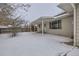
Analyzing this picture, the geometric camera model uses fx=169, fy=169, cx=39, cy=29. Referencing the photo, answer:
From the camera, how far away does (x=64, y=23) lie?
12.0 ft

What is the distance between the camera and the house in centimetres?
355

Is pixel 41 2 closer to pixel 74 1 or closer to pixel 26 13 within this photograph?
pixel 26 13

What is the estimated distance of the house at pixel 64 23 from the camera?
355 centimetres

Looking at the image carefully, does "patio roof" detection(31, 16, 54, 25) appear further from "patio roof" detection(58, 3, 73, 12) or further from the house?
"patio roof" detection(58, 3, 73, 12)

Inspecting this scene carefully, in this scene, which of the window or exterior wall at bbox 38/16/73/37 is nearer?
exterior wall at bbox 38/16/73/37

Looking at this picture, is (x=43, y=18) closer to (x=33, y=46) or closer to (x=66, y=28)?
(x=66, y=28)

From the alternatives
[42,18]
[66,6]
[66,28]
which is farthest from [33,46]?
[66,6]

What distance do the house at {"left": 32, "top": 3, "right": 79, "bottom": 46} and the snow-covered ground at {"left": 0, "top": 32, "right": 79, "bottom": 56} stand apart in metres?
0.13

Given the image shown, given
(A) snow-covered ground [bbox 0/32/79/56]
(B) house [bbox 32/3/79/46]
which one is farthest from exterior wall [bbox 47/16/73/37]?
(A) snow-covered ground [bbox 0/32/79/56]

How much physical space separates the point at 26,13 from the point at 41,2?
0.41m

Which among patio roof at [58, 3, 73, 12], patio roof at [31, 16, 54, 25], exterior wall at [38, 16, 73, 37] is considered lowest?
exterior wall at [38, 16, 73, 37]

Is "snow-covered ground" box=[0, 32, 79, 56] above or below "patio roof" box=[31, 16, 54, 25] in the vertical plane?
below

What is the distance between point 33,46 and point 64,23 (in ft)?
2.73

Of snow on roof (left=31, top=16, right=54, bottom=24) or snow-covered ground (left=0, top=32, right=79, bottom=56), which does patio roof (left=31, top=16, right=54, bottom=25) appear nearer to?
snow on roof (left=31, top=16, right=54, bottom=24)
